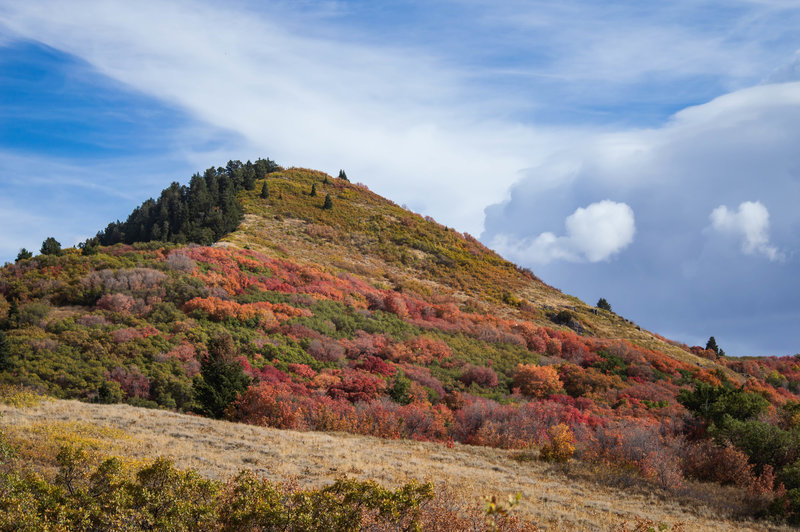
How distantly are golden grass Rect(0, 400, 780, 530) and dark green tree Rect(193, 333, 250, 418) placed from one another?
1760 millimetres

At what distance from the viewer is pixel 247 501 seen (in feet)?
22.5

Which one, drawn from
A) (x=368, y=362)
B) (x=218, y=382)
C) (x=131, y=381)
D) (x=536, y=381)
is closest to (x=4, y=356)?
(x=131, y=381)

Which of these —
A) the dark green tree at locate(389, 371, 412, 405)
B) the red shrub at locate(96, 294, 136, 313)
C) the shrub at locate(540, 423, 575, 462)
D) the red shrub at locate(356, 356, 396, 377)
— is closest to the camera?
the shrub at locate(540, 423, 575, 462)

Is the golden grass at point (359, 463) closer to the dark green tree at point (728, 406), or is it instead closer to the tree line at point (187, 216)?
the dark green tree at point (728, 406)

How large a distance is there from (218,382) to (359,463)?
329 inches

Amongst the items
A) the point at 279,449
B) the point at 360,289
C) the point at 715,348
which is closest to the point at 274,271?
the point at 360,289

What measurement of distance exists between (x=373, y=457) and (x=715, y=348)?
197ft

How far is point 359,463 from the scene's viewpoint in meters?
13.5

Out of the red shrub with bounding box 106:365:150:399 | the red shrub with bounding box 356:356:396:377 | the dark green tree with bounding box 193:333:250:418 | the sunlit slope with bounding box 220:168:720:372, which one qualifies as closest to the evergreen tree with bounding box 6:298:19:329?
the red shrub with bounding box 106:365:150:399

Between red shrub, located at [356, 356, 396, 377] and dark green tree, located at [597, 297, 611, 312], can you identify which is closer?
red shrub, located at [356, 356, 396, 377]

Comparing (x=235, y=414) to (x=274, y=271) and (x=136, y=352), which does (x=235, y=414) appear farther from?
(x=274, y=271)

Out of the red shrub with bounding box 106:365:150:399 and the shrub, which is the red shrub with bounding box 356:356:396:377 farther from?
the shrub

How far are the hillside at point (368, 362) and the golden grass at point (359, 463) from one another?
927 millimetres

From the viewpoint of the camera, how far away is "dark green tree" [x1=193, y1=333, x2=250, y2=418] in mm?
18953
